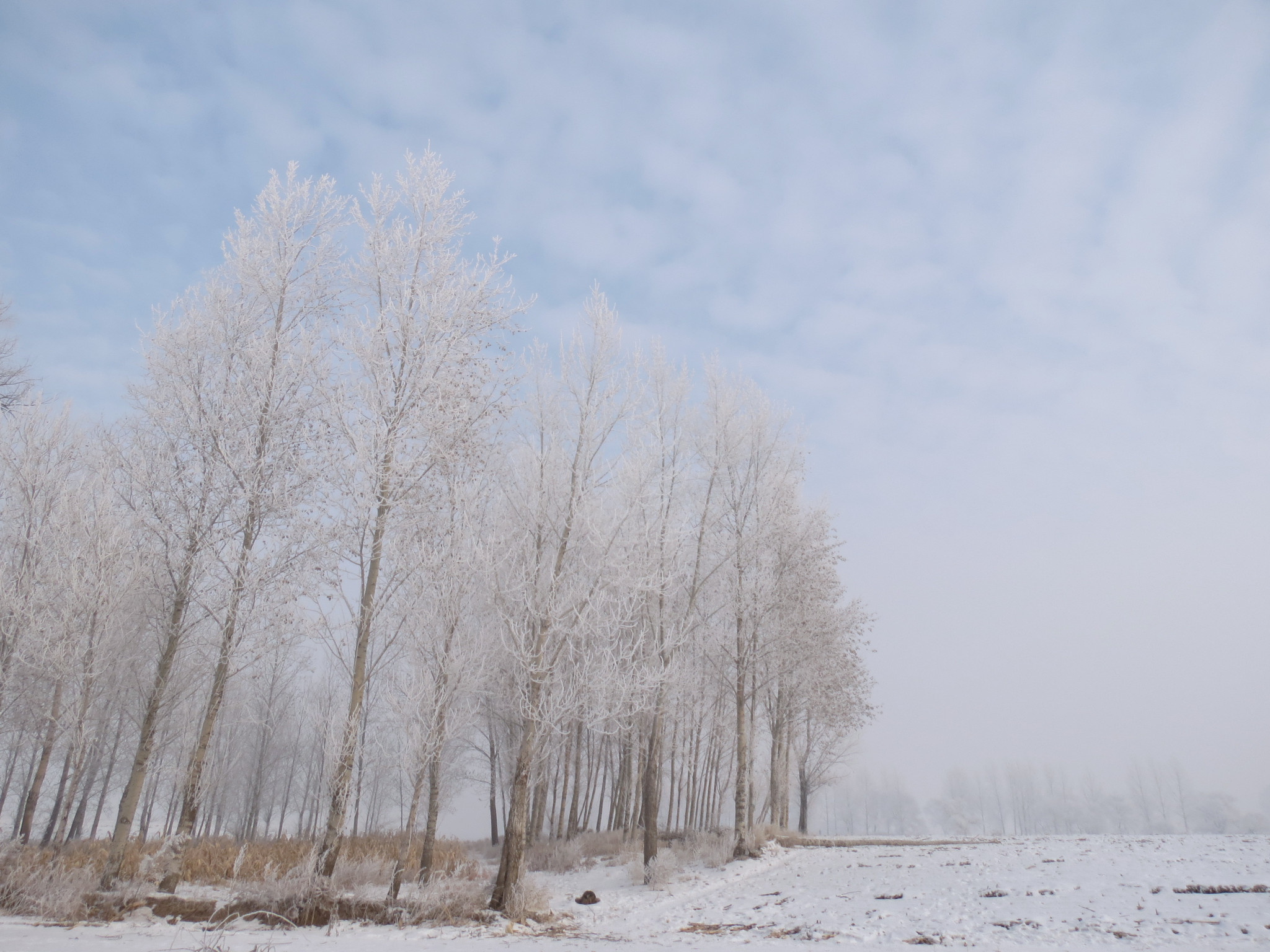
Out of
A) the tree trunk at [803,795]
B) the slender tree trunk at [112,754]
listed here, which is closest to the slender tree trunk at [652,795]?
the tree trunk at [803,795]

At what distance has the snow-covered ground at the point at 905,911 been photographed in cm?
661

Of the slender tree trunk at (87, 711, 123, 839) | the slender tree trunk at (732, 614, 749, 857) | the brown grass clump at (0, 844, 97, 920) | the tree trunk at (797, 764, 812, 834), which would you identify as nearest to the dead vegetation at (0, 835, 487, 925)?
the brown grass clump at (0, 844, 97, 920)

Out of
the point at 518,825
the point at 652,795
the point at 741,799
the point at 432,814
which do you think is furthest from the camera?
the point at 741,799

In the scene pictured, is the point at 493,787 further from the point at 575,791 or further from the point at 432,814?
the point at 432,814

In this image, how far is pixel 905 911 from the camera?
8.75 metres

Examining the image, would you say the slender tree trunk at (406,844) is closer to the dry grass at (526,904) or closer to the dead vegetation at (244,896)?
the dead vegetation at (244,896)

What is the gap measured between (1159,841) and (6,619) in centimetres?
2360

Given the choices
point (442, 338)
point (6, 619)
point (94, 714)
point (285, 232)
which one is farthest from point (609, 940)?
point (94, 714)

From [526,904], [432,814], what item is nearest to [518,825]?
[526,904]

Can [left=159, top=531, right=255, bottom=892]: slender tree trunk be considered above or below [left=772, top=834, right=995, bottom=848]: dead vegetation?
above

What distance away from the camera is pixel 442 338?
1091cm

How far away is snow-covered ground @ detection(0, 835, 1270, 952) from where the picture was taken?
260 inches

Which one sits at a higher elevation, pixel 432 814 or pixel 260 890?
pixel 432 814

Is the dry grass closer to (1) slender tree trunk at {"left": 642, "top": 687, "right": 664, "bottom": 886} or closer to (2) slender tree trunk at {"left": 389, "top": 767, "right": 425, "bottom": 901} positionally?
(2) slender tree trunk at {"left": 389, "top": 767, "right": 425, "bottom": 901}
